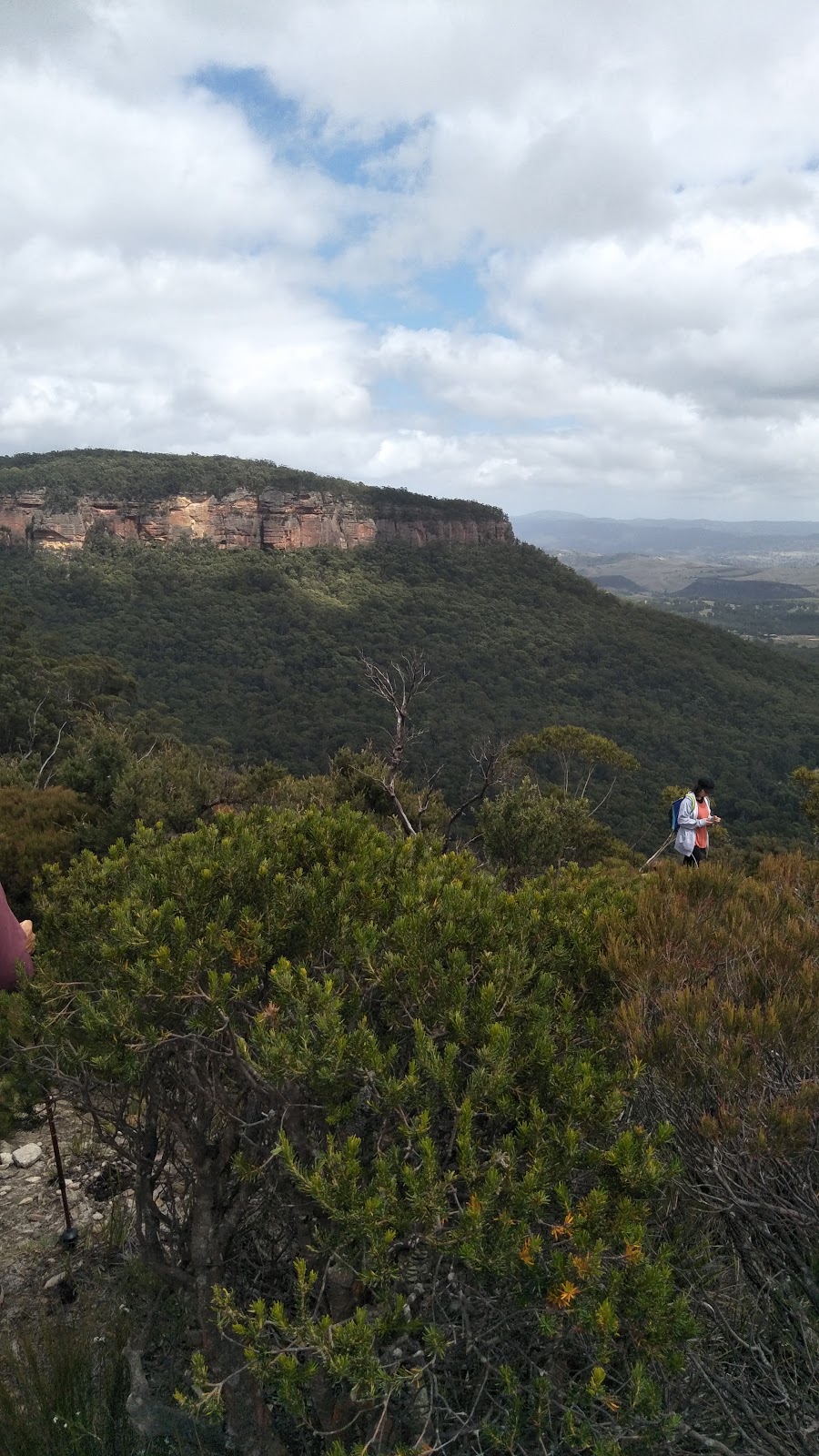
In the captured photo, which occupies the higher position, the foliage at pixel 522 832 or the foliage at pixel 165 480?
the foliage at pixel 165 480

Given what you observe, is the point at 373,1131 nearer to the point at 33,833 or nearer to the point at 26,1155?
the point at 26,1155

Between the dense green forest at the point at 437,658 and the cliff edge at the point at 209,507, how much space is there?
69.5 inches

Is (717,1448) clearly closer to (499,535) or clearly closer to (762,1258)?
(762,1258)

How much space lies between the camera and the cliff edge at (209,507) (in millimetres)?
52562

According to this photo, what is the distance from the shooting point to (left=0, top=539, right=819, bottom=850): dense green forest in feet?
104

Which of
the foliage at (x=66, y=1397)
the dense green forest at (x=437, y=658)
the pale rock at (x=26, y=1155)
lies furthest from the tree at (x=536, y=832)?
the dense green forest at (x=437, y=658)

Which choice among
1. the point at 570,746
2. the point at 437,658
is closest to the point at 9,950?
the point at 570,746

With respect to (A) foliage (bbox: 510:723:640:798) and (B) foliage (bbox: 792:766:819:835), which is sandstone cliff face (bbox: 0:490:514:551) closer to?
(A) foliage (bbox: 510:723:640:798)

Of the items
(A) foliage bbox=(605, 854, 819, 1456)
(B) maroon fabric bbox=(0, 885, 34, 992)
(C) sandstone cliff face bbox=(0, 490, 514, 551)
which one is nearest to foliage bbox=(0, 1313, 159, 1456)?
(B) maroon fabric bbox=(0, 885, 34, 992)

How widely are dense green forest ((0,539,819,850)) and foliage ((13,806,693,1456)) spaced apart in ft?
63.3

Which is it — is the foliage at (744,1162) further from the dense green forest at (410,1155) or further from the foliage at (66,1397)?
the foliage at (66,1397)

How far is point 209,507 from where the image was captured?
59281 millimetres

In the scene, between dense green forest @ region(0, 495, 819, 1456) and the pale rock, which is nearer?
dense green forest @ region(0, 495, 819, 1456)

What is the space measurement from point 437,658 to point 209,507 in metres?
25.9
